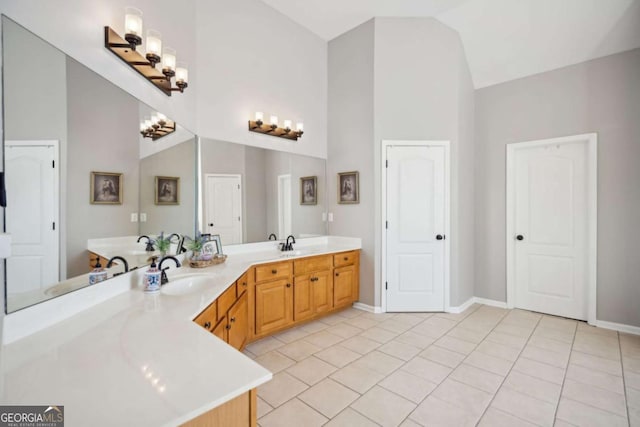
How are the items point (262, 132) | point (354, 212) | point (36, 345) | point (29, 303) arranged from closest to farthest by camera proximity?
point (36, 345)
point (29, 303)
point (262, 132)
point (354, 212)

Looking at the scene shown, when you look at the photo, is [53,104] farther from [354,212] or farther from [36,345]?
[354,212]

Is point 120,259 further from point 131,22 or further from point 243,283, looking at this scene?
point 131,22

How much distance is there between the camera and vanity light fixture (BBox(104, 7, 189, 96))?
1.80 m

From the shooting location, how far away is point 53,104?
4.25 feet

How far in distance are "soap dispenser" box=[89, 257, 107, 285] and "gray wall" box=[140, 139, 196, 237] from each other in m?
0.45

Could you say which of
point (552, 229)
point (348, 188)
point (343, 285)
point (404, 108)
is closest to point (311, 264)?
point (343, 285)

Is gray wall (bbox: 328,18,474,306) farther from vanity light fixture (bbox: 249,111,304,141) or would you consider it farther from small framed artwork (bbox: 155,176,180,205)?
small framed artwork (bbox: 155,176,180,205)

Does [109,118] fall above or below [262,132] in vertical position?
below

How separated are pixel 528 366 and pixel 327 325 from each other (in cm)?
188

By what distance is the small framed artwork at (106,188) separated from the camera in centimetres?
155

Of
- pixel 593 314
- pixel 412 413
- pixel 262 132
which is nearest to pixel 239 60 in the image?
pixel 262 132

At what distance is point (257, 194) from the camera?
3447 millimetres

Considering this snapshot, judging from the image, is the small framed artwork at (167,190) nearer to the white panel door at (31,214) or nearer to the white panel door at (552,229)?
the white panel door at (31,214)

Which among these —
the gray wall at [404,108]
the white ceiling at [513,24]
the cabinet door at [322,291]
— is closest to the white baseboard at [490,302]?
the gray wall at [404,108]
